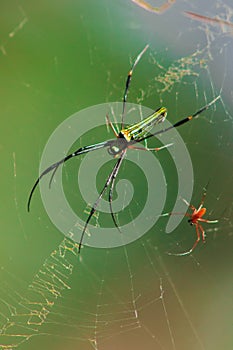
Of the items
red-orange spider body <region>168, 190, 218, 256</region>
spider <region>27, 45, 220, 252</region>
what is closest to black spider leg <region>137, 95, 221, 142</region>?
spider <region>27, 45, 220, 252</region>

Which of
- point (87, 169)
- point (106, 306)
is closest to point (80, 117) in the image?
point (87, 169)

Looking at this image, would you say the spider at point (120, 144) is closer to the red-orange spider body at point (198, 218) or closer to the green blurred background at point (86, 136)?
the green blurred background at point (86, 136)

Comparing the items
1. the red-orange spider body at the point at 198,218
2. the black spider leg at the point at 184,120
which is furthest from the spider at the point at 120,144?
the red-orange spider body at the point at 198,218

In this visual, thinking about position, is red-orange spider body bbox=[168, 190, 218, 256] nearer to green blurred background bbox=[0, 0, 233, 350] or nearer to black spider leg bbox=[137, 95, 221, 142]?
Result: green blurred background bbox=[0, 0, 233, 350]

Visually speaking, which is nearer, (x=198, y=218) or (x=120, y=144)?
(x=120, y=144)

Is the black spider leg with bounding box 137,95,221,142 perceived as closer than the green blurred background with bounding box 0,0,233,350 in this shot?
Yes

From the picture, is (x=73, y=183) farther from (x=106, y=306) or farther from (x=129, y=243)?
(x=106, y=306)

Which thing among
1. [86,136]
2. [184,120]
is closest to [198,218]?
[184,120]

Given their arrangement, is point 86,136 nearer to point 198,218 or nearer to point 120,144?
point 120,144
